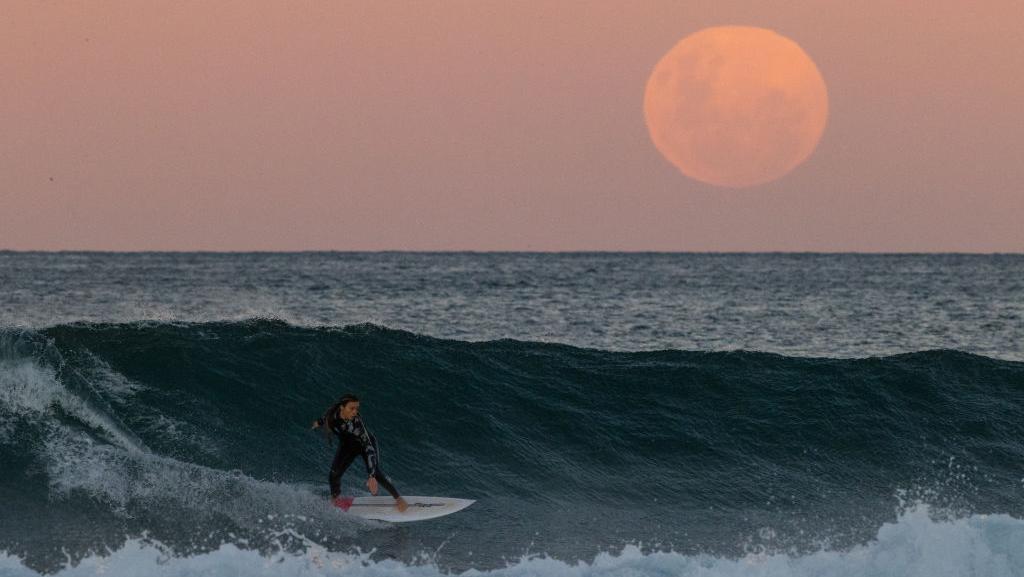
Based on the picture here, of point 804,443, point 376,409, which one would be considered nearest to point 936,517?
point 804,443

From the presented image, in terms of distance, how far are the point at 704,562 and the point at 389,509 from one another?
14.6 ft

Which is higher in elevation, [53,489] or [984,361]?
[984,361]

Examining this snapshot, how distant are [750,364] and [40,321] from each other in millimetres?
31783

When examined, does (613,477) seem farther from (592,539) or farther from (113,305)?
(113,305)

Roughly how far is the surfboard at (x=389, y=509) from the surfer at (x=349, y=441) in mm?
107

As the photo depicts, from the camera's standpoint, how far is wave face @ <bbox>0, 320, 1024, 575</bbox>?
13.7 m

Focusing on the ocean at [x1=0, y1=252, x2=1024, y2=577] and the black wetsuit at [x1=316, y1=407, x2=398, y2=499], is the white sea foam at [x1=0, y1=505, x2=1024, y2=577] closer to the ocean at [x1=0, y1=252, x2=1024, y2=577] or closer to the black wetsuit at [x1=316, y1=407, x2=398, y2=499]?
the ocean at [x1=0, y1=252, x2=1024, y2=577]

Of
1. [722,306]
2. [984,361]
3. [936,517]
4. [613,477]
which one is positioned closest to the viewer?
[936,517]

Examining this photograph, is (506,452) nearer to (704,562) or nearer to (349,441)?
(349,441)

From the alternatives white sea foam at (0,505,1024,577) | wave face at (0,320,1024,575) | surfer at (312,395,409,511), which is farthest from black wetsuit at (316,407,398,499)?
white sea foam at (0,505,1024,577)

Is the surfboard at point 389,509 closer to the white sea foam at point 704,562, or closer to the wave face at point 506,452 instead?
the wave face at point 506,452

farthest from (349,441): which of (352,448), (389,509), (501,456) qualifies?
(501,456)

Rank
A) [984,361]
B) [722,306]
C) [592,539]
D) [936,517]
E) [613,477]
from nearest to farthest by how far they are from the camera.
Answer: [592,539], [936,517], [613,477], [984,361], [722,306]

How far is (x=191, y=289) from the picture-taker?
74.6 m
